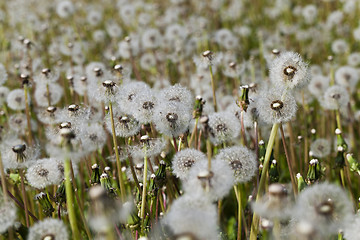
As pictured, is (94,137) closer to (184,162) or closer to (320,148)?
(184,162)

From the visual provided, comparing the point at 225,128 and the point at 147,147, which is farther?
the point at 225,128

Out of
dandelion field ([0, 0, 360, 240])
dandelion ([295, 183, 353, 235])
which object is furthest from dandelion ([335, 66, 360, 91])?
dandelion ([295, 183, 353, 235])

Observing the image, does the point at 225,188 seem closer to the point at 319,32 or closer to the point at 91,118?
the point at 91,118

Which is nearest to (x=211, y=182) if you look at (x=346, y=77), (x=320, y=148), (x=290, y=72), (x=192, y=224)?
(x=192, y=224)

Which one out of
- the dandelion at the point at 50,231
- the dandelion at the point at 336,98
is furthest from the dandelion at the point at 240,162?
the dandelion at the point at 336,98

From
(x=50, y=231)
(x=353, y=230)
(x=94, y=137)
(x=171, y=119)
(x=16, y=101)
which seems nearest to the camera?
(x=353, y=230)

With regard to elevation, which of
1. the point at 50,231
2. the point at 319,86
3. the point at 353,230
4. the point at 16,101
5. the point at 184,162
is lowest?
the point at 353,230

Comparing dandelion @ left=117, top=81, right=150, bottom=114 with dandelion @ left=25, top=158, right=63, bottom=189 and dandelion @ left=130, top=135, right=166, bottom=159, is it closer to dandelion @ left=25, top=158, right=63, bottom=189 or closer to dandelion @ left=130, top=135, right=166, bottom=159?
dandelion @ left=130, top=135, right=166, bottom=159
